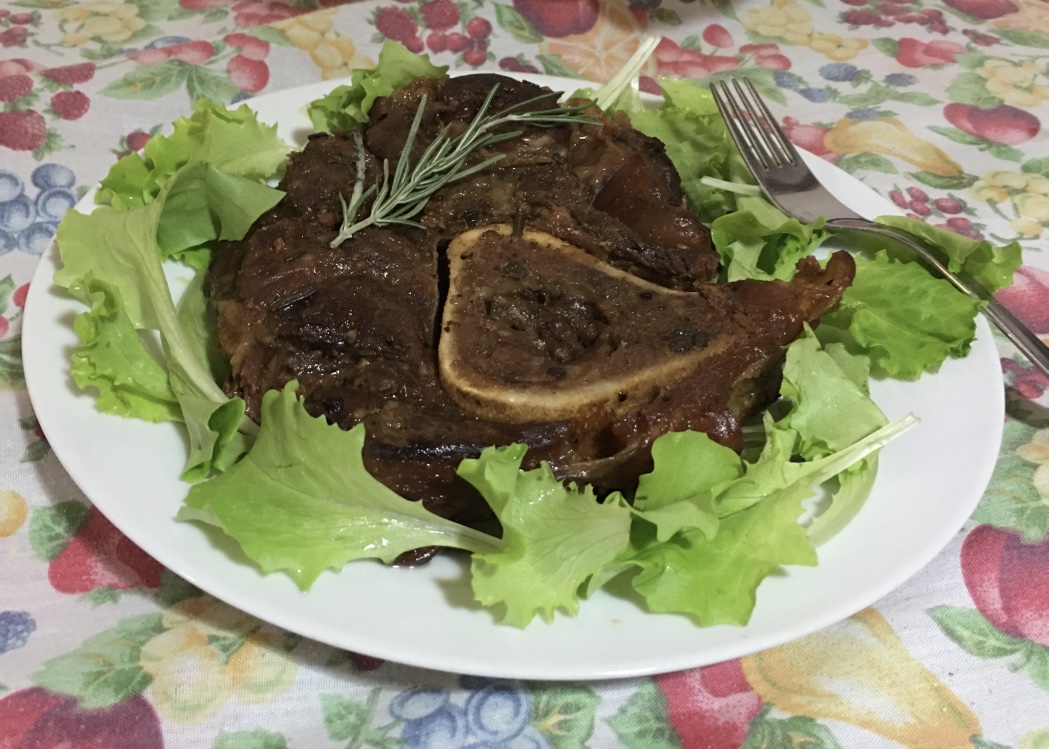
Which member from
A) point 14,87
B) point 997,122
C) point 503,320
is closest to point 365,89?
point 503,320

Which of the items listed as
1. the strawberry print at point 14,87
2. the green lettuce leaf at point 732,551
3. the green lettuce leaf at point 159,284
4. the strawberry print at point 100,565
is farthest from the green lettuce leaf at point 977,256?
the strawberry print at point 14,87

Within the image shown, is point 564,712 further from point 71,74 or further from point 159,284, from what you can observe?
point 71,74

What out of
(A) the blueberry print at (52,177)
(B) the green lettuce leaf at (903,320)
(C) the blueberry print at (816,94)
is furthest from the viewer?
(C) the blueberry print at (816,94)

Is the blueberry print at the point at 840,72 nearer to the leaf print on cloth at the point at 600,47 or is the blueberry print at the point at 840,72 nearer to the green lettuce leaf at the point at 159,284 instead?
the leaf print on cloth at the point at 600,47

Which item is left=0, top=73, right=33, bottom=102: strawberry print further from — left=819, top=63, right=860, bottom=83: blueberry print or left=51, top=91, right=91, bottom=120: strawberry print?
left=819, top=63, right=860, bottom=83: blueberry print

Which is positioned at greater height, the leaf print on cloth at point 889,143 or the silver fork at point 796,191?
the silver fork at point 796,191

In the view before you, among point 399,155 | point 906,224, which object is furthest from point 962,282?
point 399,155
